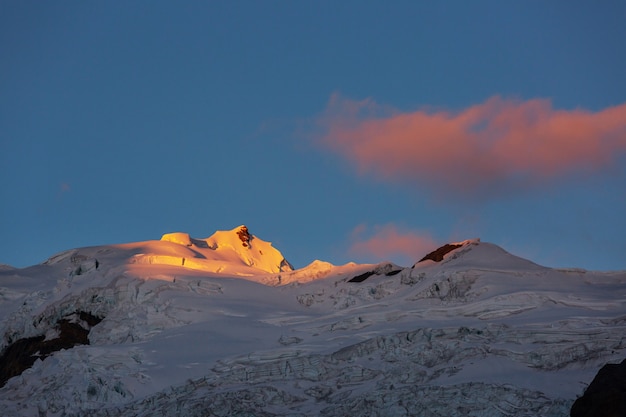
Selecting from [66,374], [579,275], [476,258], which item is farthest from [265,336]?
[579,275]

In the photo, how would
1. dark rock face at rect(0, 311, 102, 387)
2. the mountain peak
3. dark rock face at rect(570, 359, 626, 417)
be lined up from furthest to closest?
Answer: the mountain peak, dark rock face at rect(0, 311, 102, 387), dark rock face at rect(570, 359, 626, 417)

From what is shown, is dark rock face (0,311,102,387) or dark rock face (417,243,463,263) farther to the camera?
dark rock face (417,243,463,263)

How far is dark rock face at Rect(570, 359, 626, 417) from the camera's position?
31156mm

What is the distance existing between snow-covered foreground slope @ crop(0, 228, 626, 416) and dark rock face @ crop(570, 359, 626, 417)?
6.22ft

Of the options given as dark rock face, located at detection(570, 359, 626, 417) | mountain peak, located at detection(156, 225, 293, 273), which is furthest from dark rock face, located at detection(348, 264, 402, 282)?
dark rock face, located at detection(570, 359, 626, 417)

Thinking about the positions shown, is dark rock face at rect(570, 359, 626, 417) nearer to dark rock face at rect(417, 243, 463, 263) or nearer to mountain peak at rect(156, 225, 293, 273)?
dark rock face at rect(417, 243, 463, 263)

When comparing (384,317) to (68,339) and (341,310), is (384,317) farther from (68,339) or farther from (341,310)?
(68,339)

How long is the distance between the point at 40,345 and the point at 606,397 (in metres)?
34.3

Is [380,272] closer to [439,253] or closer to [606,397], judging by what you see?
[439,253]

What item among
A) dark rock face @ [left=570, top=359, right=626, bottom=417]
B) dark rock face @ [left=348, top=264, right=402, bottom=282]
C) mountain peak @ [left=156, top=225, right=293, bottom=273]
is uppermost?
mountain peak @ [left=156, top=225, right=293, bottom=273]

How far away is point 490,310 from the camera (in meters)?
48.6

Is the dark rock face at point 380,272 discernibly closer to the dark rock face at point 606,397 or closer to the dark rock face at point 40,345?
the dark rock face at point 40,345

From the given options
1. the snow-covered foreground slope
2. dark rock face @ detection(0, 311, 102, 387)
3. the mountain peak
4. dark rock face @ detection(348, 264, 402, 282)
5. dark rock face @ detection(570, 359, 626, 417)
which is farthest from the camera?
the mountain peak

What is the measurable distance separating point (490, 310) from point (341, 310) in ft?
30.4
